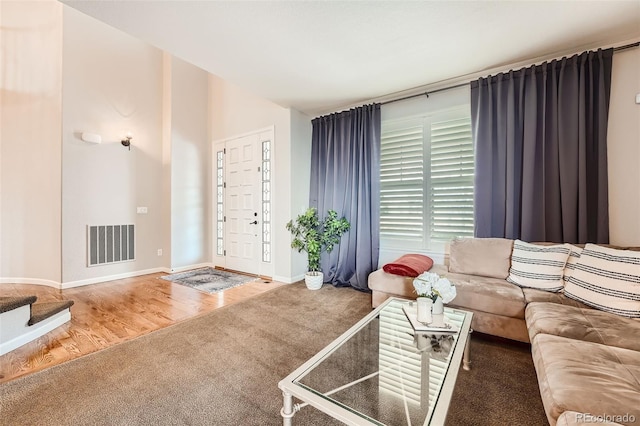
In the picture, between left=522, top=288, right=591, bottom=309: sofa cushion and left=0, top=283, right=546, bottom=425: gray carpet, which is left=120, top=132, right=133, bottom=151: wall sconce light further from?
left=522, top=288, right=591, bottom=309: sofa cushion

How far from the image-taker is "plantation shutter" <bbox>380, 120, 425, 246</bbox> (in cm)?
332

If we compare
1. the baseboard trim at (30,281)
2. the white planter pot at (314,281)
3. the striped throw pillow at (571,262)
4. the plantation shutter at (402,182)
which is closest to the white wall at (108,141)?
the baseboard trim at (30,281)

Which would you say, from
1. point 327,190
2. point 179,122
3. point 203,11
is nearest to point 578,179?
point 327,190

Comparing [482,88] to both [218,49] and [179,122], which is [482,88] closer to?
[218,49]

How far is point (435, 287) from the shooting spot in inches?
63.9

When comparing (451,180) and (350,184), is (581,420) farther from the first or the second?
(350,184)

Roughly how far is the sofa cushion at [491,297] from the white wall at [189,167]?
439 cm

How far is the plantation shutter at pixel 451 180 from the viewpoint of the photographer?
300cm

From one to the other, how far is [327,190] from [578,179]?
271cm

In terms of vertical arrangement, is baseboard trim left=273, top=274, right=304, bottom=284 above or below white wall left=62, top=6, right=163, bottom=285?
below

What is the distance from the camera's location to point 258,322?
2.54 meters

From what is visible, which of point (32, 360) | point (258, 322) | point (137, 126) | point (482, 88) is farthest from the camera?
point (137, 126)

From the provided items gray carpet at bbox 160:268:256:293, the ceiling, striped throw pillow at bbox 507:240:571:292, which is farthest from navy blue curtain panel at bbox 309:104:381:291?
striped throw pillow at bbox 507:240:571:292

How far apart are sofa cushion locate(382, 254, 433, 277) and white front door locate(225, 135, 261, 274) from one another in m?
2.39
